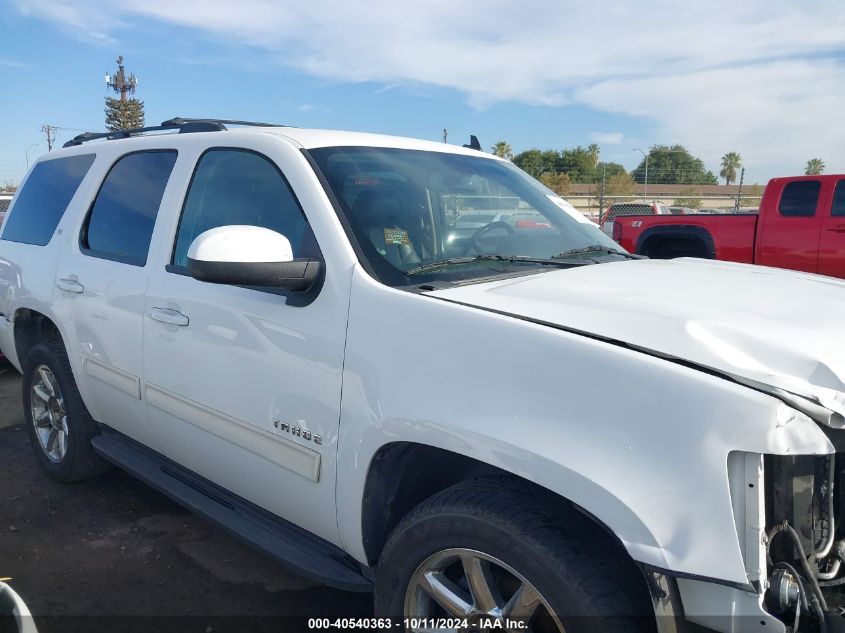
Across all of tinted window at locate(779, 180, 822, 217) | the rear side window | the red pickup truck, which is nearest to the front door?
the rear side window

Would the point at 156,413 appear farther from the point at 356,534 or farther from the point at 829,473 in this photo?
the point at 829,473

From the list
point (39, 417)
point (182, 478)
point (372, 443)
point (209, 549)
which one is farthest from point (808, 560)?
point (39, 417)

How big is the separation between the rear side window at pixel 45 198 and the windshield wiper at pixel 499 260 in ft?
8.08

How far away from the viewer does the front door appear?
225 cm

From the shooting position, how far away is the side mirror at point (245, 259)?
214 centimetres

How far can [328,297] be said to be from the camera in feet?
7.34

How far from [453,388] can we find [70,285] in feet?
8.49

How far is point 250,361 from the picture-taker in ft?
8.03

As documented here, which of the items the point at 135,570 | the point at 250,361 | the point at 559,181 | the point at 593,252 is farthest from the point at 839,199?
the point at 559,181

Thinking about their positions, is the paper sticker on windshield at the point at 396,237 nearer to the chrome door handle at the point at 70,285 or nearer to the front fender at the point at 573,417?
the front fender at the point at 573,417

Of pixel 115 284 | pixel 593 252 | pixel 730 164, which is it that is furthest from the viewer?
pixel 730 164

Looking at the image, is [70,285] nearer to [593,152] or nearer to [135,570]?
[135,570]

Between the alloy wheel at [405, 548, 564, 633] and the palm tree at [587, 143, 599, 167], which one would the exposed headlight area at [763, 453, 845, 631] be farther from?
the palm tree at [587, 143, 599, 167]

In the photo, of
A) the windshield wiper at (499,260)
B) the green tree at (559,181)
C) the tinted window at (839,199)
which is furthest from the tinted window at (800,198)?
the green tree at (559,181)
